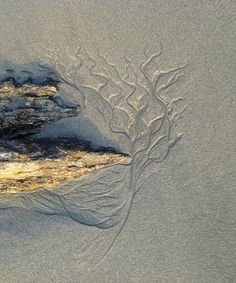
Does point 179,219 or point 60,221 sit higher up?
point 179,219

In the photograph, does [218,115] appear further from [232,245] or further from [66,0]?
[66,0]

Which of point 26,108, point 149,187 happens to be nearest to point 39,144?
point 26,108

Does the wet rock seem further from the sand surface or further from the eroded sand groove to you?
the sand surface

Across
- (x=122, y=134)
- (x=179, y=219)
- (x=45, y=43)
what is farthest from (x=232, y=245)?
(x=45, y=43)

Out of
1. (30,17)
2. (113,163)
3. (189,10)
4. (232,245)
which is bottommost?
(232,245)
